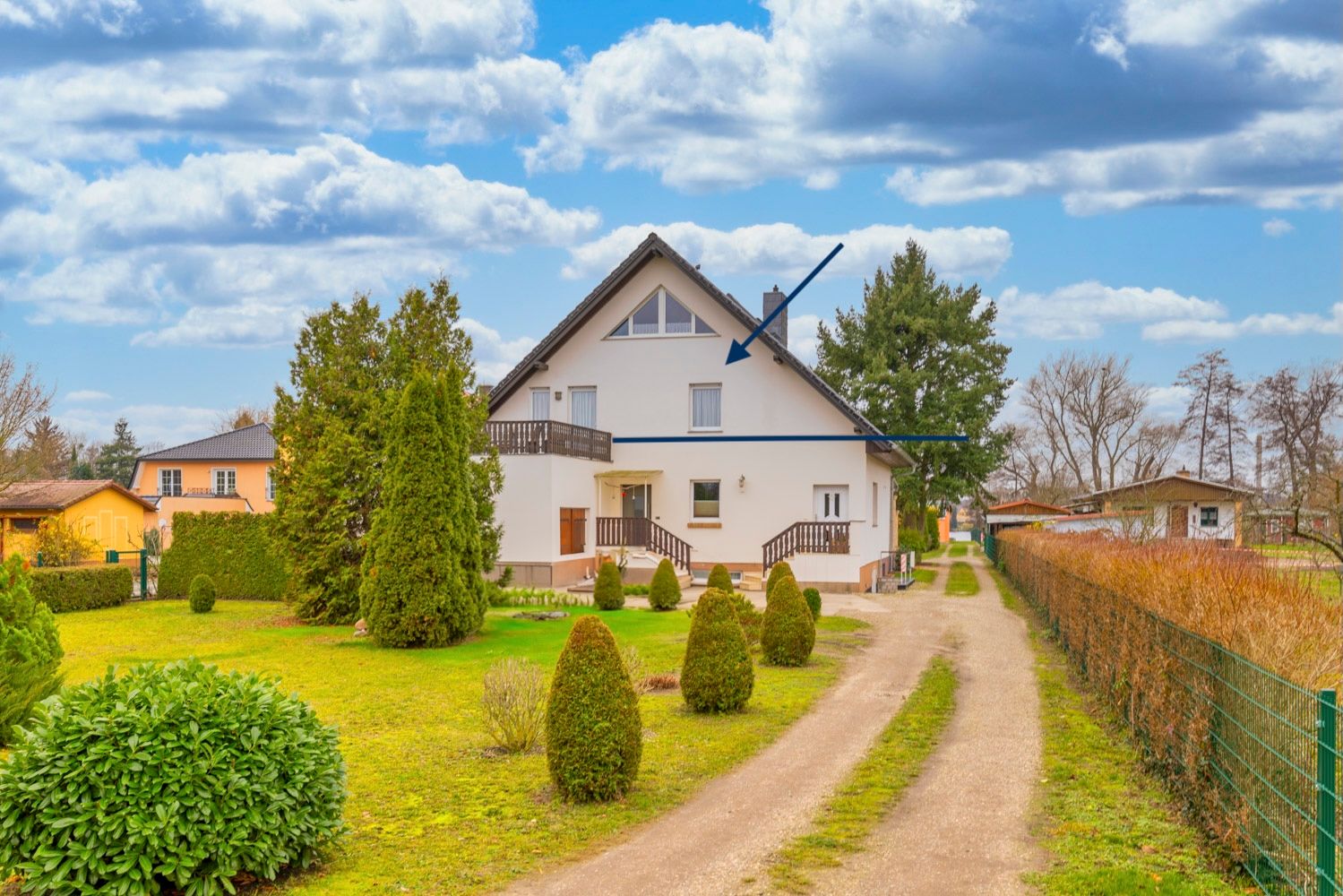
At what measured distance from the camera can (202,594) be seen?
23.4 m

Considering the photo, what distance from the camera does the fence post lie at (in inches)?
213

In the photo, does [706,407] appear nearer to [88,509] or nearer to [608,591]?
[608,591]

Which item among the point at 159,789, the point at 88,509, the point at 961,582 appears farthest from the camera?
the point at 88,509

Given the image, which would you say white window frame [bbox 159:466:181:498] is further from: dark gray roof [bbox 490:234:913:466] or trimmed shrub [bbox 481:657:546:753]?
trimmed shrub [bbox 481:657:546:753]

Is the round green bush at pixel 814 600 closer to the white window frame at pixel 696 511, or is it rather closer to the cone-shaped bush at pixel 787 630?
the cone-shaped bush at pixel 787 630

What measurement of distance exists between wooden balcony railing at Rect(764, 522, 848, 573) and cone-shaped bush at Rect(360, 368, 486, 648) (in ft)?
42.2

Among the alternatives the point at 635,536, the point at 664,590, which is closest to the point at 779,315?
the point at 635,536

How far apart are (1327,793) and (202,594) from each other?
74.5 feet

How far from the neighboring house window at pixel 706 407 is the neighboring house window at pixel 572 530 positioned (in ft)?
14.5

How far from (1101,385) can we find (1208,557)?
5504 cm

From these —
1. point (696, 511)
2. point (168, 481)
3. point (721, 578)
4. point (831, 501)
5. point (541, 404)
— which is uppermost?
point (541, 404)

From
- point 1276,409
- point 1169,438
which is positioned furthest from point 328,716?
point 1169,438

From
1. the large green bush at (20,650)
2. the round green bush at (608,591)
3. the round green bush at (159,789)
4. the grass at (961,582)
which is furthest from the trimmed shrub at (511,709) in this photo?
the grass at (961,582)

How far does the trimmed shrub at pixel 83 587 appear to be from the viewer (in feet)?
78.6
